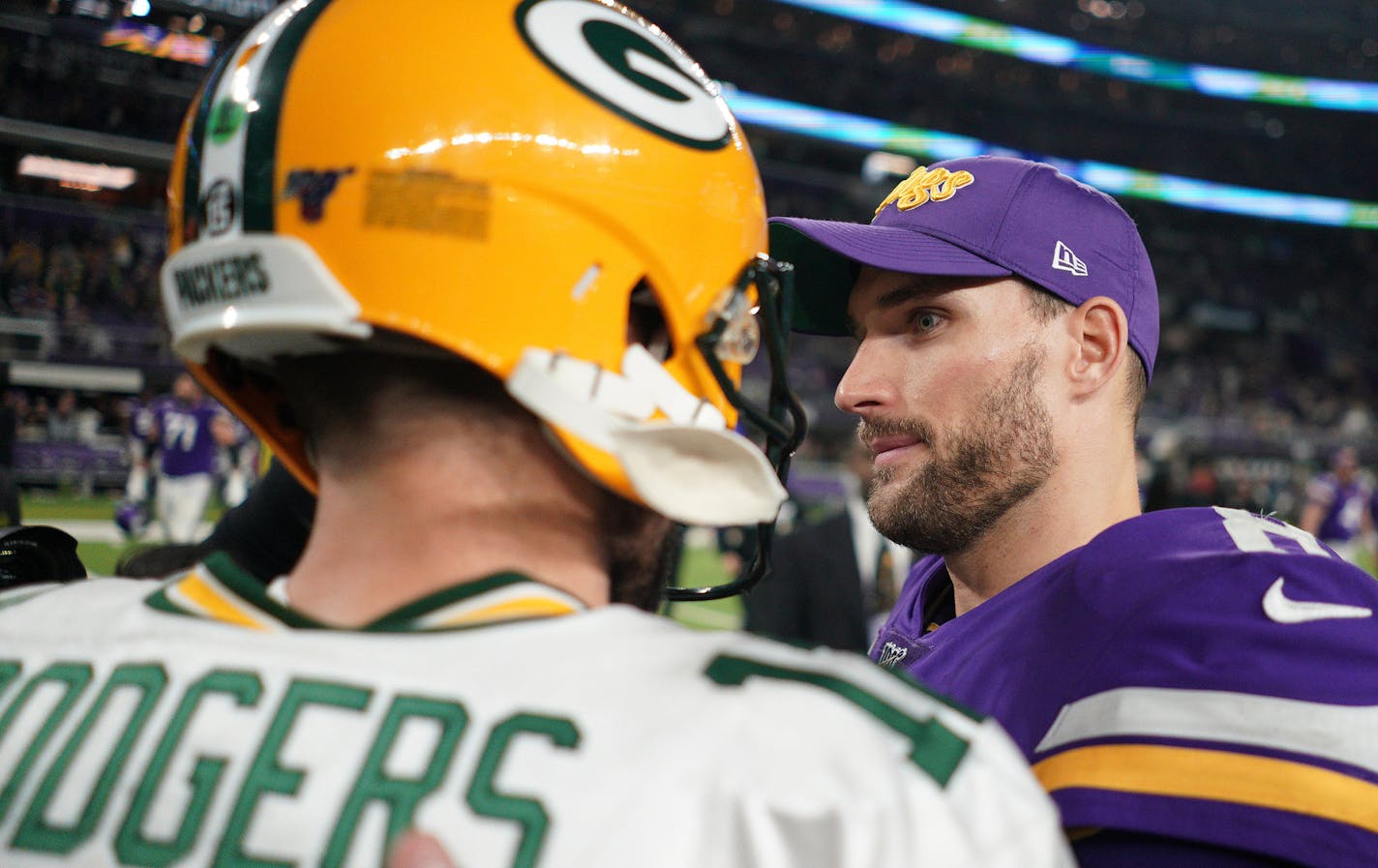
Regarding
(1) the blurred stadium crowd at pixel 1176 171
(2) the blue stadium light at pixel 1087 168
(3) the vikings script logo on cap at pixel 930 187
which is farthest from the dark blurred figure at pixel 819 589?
(2) the blue stadium light at pixel 1087 168

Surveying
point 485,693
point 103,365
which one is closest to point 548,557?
point 485,693

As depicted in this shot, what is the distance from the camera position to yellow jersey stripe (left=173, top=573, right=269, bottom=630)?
97 centimetres

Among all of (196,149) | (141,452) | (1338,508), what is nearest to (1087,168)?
(1338,508)

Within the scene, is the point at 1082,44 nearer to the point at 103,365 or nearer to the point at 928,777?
the point at 103,365

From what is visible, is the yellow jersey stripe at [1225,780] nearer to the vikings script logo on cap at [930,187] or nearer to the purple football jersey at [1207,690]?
the purple football jersey at [1207,690]

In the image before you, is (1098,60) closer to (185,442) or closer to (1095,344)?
(185,442)

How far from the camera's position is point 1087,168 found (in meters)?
30.0

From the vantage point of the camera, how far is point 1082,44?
27.5 meters

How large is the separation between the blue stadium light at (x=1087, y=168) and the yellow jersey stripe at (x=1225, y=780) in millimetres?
23965

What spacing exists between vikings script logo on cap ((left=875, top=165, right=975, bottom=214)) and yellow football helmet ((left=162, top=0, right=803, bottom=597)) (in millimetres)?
895

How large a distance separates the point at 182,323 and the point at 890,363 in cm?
118

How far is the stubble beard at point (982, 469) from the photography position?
1.84 meters

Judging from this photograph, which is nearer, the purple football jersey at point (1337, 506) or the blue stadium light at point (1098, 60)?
the purple football jersey at point (1337, 506)

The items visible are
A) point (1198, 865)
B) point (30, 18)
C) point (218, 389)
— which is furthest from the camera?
point (30, 18)
